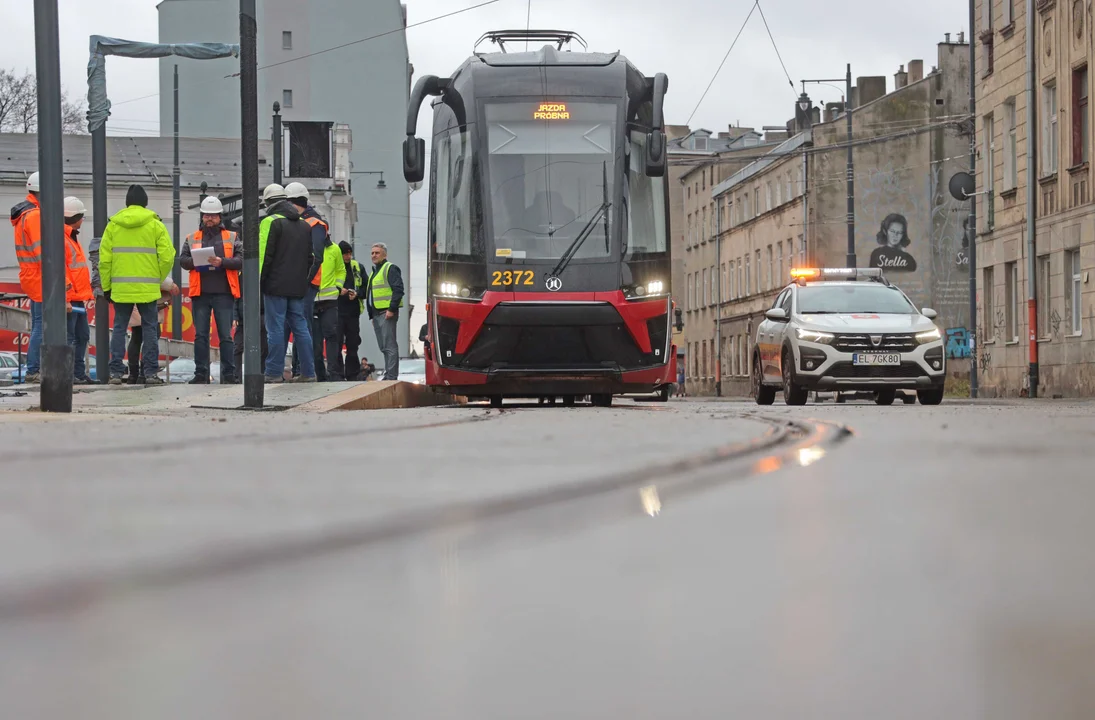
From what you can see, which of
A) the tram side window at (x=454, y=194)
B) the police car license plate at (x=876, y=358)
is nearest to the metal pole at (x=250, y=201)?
the tram side window at (x=454, y=194)

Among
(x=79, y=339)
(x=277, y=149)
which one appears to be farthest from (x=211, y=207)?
(x=277, y=149)

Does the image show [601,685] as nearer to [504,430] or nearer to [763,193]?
[504,430]

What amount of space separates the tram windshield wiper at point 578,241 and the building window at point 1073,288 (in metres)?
18.7

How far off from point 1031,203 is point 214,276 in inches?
805

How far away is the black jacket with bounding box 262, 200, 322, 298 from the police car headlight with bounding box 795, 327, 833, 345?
5.78 meters

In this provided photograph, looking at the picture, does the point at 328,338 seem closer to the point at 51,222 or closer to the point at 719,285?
the point at 51,222

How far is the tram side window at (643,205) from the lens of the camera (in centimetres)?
1642

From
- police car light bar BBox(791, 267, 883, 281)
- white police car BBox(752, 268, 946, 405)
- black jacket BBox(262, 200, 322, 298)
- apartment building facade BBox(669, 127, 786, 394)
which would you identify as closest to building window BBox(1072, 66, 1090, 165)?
police car light bar BBox(791, 267, 883, 281)

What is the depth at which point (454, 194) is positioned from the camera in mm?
16797

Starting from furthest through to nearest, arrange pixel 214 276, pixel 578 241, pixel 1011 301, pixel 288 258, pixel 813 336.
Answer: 1. pixel 1011 301
2. pixel 813 336
3. pixel 214 276
4. pixel 288 258
5. pixel 578 241

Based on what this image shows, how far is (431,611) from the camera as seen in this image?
Answer: 5.33ft

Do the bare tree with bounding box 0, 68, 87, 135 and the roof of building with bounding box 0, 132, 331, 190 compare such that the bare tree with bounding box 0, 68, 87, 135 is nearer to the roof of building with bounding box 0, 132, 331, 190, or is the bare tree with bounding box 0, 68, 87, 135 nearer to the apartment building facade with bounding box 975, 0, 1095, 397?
the roof of building with bounding box 0, 132, 331, 190

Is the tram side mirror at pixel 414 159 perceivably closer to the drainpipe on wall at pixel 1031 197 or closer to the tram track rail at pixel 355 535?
the tram track rail at pixel 355 535

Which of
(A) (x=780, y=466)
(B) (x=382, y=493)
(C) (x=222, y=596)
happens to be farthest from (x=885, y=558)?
(A) (x=780, y=466)
